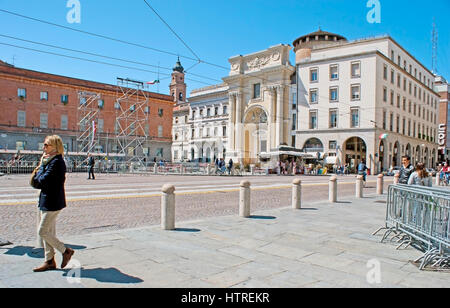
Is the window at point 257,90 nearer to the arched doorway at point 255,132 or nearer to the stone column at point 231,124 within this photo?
the arched doorway at point 255,132

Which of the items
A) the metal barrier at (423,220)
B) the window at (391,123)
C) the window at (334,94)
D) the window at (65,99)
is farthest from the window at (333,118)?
the metal barrier at (423,220)

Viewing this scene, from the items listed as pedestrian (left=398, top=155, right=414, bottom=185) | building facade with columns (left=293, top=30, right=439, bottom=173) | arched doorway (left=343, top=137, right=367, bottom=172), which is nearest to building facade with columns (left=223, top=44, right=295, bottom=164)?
building facade with columns (left=293, top=30, right=439, bottom=173)

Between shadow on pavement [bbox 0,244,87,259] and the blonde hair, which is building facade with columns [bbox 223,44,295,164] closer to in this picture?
shadow on pavement [bbox 0,244,87,259]

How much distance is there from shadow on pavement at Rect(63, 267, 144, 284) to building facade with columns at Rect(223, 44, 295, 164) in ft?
160

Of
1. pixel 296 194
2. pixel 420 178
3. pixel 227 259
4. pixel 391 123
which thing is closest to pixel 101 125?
pixel 391 123

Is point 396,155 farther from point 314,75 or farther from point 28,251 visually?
point 28,251

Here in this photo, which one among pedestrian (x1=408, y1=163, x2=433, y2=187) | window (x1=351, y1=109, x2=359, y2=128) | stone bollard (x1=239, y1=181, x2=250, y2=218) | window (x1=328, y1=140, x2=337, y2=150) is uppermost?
window (x1=351, y1=109, x2=359, y2=128)

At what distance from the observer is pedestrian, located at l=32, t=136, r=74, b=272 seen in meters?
4.21

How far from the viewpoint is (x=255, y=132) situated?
58719 mm

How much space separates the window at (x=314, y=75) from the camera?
160 ft

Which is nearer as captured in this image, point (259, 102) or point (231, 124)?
point (259, 102)

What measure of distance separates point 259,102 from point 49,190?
53.9 meters
